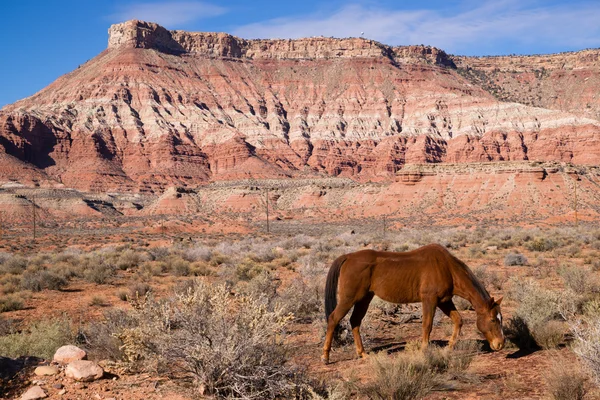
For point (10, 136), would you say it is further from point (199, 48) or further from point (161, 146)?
point (199, 48)

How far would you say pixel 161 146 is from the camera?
123562 mm

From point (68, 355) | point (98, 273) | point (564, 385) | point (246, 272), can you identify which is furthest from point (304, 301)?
point (98, 273)

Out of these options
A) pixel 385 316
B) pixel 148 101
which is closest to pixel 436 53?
pixel 148 101

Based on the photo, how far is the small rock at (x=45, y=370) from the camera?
5838 millimetres

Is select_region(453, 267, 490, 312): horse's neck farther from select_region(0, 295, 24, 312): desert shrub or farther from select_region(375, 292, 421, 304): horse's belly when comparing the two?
select_region(0, 295, 24, 312): desert shrub

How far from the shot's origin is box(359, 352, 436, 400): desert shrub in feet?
18.6

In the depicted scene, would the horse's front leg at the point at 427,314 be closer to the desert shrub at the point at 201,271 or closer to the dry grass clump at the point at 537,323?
the dry grass clump at the point at 537,323

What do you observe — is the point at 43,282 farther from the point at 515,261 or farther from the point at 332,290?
the point at 515,261

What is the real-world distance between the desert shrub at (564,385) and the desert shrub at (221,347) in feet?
8.68

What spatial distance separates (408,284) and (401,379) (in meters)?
1.75

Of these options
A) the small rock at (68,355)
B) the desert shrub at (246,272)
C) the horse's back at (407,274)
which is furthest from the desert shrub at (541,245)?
the small rock at (68,355)

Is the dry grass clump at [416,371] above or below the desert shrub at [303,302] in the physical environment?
above

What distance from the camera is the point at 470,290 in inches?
279

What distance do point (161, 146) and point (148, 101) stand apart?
1499cm
